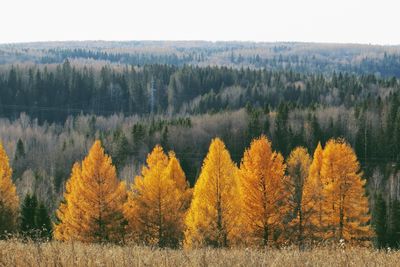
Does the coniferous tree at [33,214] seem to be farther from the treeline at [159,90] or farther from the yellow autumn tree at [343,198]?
the treeline at [159,90]

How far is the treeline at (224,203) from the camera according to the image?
31406 millimetres

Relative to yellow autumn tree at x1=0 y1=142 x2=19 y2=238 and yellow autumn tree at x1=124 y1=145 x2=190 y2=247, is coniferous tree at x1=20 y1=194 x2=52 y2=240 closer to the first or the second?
yellow autumn tree at x1=0 y1=142 x2=19 y2=238

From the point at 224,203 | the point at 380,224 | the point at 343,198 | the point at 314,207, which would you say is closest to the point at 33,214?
the point at 224,203

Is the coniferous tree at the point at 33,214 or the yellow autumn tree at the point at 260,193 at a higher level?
the yellow autumn tree at the point at 260,193

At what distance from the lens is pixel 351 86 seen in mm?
130750

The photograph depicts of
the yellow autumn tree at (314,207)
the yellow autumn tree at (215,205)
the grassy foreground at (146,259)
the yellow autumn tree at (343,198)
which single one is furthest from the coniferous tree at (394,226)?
the grassy foreground at (146,259)

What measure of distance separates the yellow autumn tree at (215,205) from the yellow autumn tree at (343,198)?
8.14 m

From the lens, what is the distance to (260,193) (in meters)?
31.5

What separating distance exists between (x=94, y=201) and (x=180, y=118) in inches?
2650

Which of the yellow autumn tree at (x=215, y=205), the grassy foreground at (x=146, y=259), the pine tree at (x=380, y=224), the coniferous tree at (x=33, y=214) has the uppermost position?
the grassy foreground at (x=146, y=259)

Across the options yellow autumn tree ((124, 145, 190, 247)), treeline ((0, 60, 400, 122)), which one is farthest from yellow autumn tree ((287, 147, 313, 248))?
treeline ((0, 60, 400, 122))

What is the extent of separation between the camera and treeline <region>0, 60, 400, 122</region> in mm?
132625

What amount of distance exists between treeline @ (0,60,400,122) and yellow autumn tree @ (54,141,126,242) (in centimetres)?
9281

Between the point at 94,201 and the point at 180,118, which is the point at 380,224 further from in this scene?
the point at 180,118
